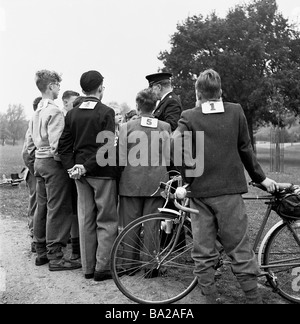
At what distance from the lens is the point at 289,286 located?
3.93 m

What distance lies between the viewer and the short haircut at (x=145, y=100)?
4207mm

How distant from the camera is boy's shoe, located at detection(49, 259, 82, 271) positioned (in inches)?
180

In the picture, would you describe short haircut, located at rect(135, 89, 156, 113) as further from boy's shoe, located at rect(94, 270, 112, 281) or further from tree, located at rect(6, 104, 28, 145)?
tree, located at rect(6, 104, 28, 145)

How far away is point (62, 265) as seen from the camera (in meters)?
4.61

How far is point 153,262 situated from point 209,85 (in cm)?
167

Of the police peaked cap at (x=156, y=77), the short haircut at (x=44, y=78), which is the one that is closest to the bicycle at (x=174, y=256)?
the police peaked cap at (x=156, y=77)

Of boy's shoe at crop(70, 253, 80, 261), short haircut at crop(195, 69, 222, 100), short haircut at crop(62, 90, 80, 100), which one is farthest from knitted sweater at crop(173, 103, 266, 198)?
short haircut at crop(62, 90, 80, 100)

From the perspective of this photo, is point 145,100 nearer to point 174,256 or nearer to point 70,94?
point 174,256

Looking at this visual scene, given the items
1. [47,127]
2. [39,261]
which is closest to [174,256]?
[39,261]

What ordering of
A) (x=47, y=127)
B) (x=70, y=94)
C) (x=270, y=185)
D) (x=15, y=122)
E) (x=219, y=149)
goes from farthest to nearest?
(x=15, y=122) < (x=70, y=94) < (x=47, y=127) < (x=270, y=185) < (x=219, y=149)

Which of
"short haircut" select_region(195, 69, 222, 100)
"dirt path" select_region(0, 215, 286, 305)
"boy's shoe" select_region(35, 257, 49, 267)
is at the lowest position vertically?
"dirt path" select_region(0, 215, 286, 305)

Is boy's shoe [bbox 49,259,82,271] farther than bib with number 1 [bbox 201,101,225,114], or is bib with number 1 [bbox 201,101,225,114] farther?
boy's shoe [bbox 49,259,82,271]
